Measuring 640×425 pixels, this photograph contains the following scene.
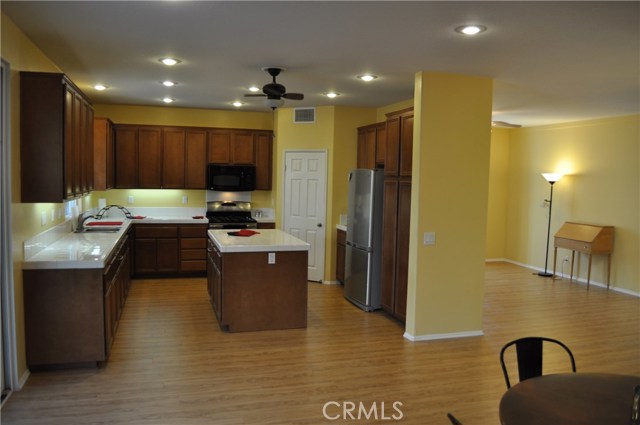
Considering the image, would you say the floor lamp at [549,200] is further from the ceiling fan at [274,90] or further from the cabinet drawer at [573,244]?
the ceiling fan at [274,90]

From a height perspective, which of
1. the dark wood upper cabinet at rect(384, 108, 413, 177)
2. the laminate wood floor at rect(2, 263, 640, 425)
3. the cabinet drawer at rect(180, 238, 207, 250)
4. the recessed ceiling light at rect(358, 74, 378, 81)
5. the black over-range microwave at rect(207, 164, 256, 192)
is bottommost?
the laminate wood floor at rect(2, 263, 640, 425)

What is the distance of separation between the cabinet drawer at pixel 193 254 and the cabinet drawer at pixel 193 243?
1.8 inches

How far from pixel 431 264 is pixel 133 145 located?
5.18 metres

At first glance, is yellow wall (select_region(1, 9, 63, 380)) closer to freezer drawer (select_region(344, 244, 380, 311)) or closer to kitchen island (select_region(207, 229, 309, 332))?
kitchen island (select_region(207, 229, 309, 332))

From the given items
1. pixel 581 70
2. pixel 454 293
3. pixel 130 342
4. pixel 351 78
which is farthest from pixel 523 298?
pixel 130 342

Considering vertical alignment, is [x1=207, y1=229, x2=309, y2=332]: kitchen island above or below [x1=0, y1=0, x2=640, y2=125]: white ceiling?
below

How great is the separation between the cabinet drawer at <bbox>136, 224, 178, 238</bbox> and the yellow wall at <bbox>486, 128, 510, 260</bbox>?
5.99 meters

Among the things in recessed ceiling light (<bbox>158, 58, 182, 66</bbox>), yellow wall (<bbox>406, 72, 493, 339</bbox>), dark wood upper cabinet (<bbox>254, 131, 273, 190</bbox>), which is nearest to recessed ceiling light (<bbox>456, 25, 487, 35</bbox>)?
yellow wall (<bbox>406, 72, 493, 339</bbox>)

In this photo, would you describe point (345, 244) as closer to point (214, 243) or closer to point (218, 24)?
point (214, 243)

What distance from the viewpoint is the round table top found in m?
2.04

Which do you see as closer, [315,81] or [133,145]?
[315,81]

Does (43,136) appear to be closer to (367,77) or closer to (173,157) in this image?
(367,77)

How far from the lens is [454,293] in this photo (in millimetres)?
5223

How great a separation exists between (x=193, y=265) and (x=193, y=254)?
170 millimetres
